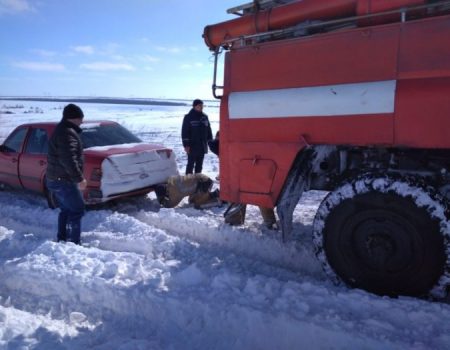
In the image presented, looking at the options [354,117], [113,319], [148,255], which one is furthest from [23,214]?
[354,117]

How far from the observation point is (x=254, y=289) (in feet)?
10.9

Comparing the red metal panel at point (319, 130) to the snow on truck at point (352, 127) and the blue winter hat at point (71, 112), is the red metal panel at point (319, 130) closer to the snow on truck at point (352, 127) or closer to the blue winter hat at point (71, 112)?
the snow on truck at point (352, 127)

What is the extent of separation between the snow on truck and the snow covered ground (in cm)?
39

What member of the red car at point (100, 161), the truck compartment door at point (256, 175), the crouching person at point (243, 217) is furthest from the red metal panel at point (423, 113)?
the red car at point (100, 161)

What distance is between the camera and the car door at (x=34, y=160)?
21.7 ft

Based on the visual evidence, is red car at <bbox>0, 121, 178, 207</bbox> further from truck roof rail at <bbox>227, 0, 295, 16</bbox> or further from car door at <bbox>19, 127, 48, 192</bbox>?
truck roof rail at <bbox>227, 0, 295, 16</bbox>

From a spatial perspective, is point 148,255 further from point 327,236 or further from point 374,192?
point 374,192

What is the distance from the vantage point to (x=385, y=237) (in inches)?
125

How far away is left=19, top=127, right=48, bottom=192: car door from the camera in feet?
21.7

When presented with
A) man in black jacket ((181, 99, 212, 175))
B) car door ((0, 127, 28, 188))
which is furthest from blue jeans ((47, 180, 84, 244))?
man in black jacket ((181, 99, 212, 175))

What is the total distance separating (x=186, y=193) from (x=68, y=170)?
2.23 metres

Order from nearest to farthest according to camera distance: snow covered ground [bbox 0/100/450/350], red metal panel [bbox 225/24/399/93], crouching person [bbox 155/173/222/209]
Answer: snow covered ground [bbox 0/100/450/350]
red metal panel [bbox 225/24/399/93]
crouching person [bbox 155/173/222/209]

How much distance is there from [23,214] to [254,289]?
4.36 m

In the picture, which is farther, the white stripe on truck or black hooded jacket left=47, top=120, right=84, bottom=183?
black hooded jacket left=47, top=120, right=84, bottom=183
